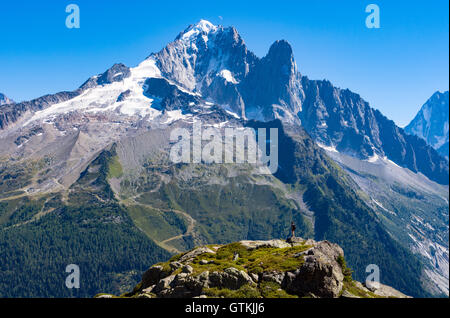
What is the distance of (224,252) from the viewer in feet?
219

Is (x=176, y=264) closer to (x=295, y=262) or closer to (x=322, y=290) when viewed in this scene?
(x=295, y=262)

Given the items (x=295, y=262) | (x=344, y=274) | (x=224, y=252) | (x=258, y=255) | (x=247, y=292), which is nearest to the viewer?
(x=247, y=292)

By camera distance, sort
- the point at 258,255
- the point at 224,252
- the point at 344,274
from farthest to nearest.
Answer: the point at 224,252, the point at 258,255, the point at 344,274

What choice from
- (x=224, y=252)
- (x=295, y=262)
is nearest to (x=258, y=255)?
(x=224, y=252)
